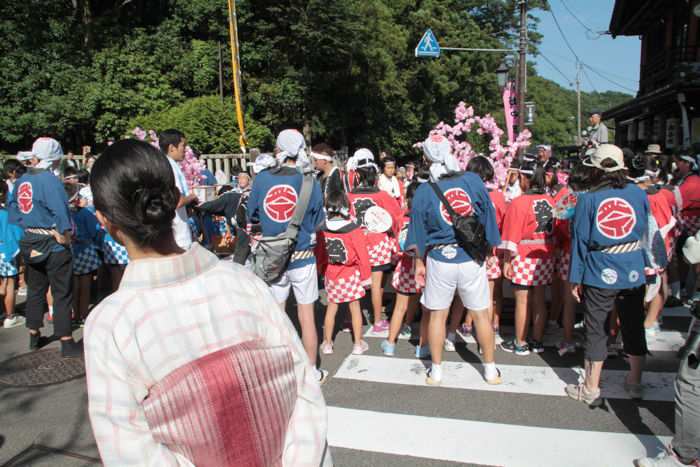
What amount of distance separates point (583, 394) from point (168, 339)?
3567 millimetres

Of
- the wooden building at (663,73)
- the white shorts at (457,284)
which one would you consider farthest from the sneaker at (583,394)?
the wooden building at (663,73)

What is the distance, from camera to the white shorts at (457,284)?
4035 mm

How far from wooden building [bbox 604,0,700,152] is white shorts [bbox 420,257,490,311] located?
10.4 m

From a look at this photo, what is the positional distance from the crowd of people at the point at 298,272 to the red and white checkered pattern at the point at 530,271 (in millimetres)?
13

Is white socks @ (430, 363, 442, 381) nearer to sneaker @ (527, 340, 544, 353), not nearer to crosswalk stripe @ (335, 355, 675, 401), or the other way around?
crosswalk stripe @ (335, 355, 675, 401)

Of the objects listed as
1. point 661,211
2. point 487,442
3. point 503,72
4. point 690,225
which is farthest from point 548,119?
point 487,442

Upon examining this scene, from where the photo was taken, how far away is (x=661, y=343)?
512cm

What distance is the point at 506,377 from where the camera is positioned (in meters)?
4.45

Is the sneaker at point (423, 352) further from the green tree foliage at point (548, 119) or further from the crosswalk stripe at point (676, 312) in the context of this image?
the green tree foliage at point (548, 119)

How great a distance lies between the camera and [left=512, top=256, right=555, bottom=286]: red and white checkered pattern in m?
4.71

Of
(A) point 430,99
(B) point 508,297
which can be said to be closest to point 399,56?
(A) point 430,99

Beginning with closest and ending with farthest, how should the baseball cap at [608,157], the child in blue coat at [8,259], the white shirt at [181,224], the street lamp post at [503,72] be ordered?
the baseball cap at [608,157], the white shirt at [181,224], the child in blue coat at [8,259], the street lamp post at [503,72]

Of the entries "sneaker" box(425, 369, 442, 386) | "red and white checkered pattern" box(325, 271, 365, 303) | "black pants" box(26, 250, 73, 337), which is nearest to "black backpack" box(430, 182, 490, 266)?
"sneaker" box(425, 369, 442, 386)

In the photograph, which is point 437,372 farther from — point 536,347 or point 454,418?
point 536,347
